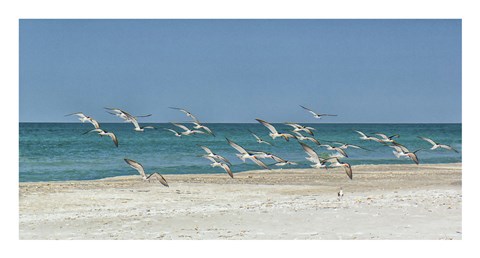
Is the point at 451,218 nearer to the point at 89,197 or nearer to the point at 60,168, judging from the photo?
the point at 89,197

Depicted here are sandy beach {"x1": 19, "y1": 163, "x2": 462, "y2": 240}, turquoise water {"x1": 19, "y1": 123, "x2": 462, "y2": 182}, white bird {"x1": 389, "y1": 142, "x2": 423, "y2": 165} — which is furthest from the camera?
turquoise water {"x1": 19, "y1": 123, "x2": 462, "y2": 182}

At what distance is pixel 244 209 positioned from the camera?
16203 millimetres

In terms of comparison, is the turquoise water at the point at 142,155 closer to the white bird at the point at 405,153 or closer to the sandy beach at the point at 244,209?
the sandy beach at the point at 244,209

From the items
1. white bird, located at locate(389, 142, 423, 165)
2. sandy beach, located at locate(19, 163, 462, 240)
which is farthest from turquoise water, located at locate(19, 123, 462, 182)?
white bird, located at locate(389, 142, 423, 165)

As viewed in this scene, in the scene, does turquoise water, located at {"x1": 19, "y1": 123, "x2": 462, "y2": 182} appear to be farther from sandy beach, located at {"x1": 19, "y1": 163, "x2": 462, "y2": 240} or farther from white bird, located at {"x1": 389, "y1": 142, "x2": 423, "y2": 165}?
white bird, located at {"x1": 389, "y1": 142, "x2": 423, "y2": 165}

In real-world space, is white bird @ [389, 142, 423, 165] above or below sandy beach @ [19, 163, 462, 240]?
above

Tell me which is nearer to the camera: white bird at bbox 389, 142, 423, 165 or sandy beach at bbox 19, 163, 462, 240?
sandy beach at bbox 19, 163, 462, 240

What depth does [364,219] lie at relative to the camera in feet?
49.1

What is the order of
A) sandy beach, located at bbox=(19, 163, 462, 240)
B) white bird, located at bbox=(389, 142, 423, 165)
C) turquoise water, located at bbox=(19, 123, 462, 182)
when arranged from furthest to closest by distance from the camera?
turquoise water, located at bbox=(19, 123, 462, 182)
white bird, located at bbox=(389, 142, 423, 165)
sandy beach, located at bbox=(19, 163, 462, 240)

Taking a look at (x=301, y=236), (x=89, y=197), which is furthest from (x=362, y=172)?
(x=301, y=236)

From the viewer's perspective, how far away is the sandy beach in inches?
547

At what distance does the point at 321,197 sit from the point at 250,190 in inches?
106

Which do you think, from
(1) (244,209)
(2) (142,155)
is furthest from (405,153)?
(2) (142,155)
